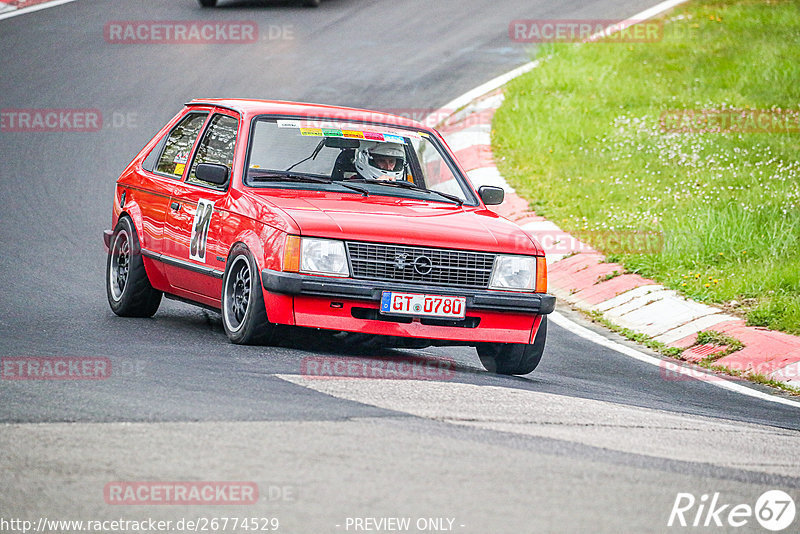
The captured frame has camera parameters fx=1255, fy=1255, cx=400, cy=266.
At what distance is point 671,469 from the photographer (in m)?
5.27

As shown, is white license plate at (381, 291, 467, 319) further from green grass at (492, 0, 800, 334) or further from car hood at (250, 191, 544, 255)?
green grass at (492, 0, 800, 334)

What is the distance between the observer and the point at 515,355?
26.0 ft

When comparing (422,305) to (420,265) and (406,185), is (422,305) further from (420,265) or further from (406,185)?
(406,185)

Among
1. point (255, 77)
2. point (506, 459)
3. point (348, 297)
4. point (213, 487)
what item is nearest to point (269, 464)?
point (213, 487)

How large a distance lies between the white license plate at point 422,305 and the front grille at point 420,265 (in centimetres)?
11

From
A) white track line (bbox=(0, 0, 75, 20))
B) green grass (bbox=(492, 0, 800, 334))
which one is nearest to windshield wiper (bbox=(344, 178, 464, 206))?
green grass (bbox=(492, 0, 800, 334))

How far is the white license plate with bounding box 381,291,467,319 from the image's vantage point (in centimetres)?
722

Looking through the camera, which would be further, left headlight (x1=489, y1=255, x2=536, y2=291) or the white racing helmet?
the white racing helmet

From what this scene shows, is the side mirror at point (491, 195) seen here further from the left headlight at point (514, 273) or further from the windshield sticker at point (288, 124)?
the windshield sticker at point (288, 124)

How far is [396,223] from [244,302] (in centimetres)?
103

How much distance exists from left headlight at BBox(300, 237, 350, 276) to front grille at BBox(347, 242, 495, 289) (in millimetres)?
52
